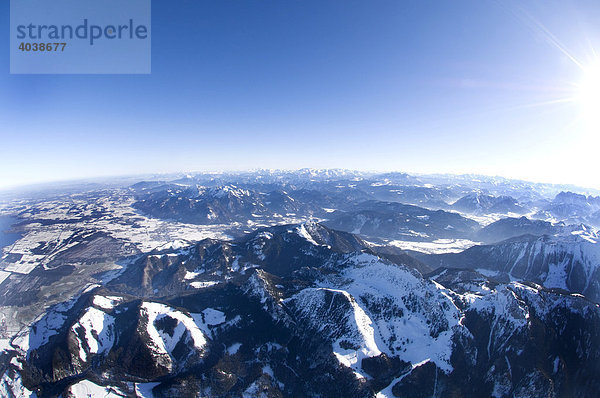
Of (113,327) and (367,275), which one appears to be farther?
(367,275)

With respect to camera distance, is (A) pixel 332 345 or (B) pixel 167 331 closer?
(A) pixel 332 345

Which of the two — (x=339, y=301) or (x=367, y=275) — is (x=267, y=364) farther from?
(x=367, y=275)

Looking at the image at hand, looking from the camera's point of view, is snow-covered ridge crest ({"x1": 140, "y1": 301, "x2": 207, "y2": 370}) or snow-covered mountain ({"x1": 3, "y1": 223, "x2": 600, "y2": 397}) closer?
snow-covered mountain ({"x1": 3, "y1": 223, "x2": 600, "y2": 397})

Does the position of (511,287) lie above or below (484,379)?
above

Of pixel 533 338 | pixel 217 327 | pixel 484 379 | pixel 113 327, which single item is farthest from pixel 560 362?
pixel 113 327

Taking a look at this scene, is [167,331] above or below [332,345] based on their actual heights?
above

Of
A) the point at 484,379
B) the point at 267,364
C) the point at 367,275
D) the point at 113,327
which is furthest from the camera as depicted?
the point at 367,275

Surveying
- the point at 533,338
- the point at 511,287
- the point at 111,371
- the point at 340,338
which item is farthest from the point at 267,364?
the point at 511,287

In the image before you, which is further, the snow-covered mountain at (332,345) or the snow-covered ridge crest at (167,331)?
the snow-covered ridge crest at (167,331)

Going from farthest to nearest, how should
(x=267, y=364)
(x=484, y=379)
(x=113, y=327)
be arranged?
(x=113, y=327), (x=267, y=364), (x=484, y=379)

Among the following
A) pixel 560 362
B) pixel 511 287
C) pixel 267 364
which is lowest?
pixel 267 364
